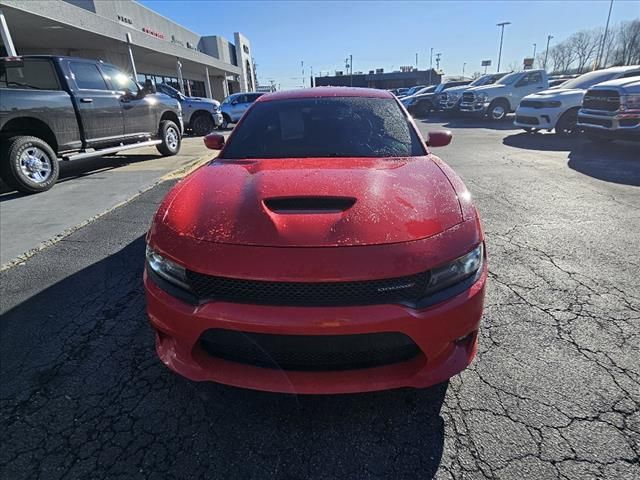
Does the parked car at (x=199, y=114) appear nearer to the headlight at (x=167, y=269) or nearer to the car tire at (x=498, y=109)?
the car tire at (x=498, y=109)

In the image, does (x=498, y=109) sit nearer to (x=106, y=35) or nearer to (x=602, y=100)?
(x=602, y=100)

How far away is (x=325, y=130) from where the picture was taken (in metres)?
2.87

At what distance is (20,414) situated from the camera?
194 centimetres

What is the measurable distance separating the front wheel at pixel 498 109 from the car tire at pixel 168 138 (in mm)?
13366

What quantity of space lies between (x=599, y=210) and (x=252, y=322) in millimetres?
5029

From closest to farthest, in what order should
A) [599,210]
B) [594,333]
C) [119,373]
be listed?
[119,373] → [594,333] → [599,210]

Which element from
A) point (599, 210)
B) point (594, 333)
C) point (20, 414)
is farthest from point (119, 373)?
point (599, 210)

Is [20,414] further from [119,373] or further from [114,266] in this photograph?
[114,266]

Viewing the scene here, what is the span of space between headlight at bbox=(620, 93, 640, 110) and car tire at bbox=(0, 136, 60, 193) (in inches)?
450

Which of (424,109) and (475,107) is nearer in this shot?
(475,107)

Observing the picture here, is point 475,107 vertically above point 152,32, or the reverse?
point 152,32

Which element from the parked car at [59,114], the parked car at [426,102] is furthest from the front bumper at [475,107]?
the parked car at [59,114]

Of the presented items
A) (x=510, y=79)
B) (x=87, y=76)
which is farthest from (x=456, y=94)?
(x=87, y=76)

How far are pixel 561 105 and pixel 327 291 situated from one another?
40.0 ft
